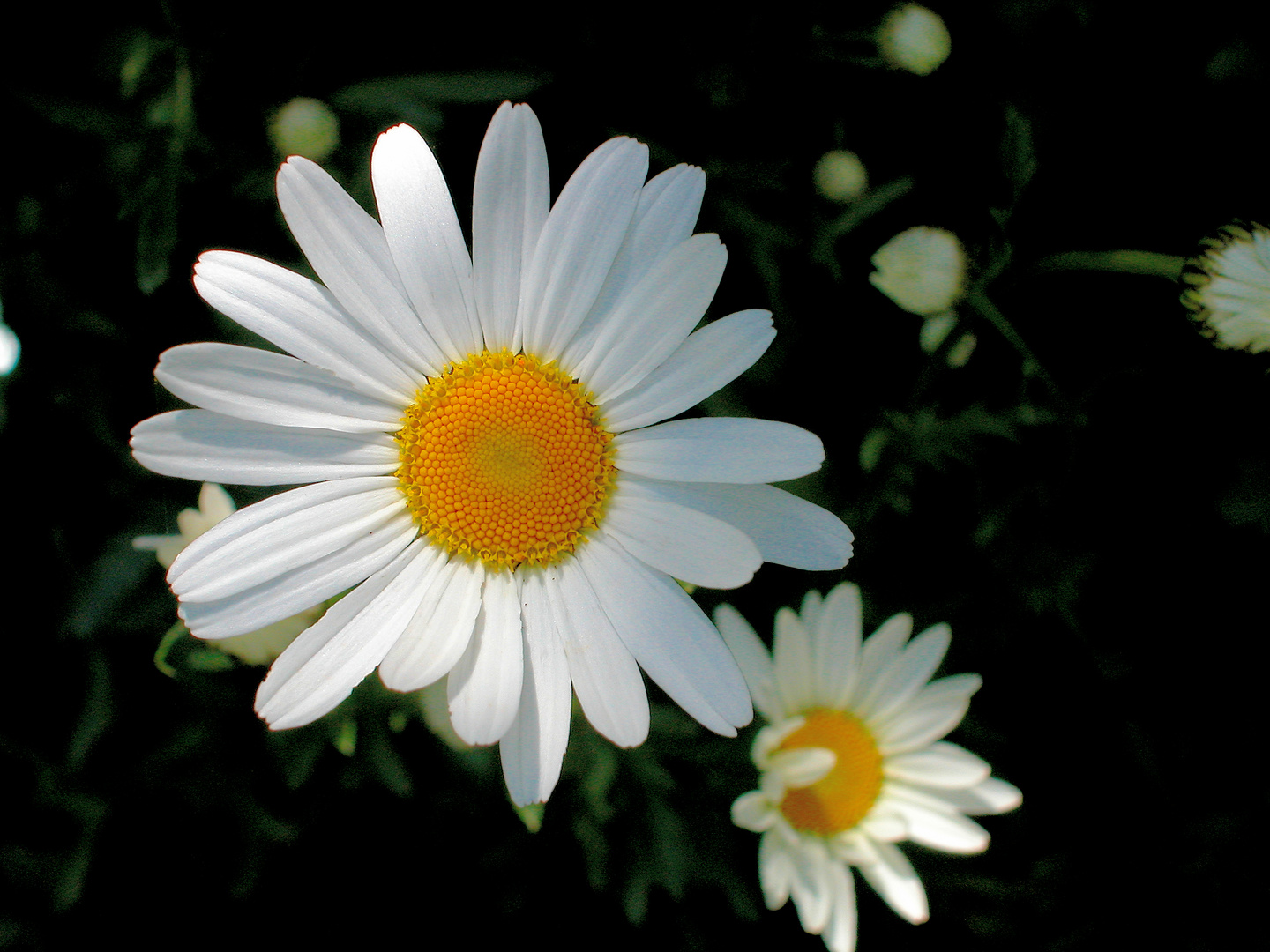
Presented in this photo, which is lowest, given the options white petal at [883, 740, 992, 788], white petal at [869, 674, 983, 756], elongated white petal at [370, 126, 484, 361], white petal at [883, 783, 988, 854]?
white petal at [883, 783, 988, 854]

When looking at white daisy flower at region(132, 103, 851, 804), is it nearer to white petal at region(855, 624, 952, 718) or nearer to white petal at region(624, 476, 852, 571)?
white petal at region(624, 476, 852, 571)

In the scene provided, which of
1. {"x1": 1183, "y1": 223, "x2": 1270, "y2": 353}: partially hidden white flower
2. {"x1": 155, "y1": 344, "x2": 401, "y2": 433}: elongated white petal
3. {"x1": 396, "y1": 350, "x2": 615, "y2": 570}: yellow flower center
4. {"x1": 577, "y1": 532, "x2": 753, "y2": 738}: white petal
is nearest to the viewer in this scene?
{"x1": 155, "y1": 344, "x2": 401, "y2": 433}: elongated white petal

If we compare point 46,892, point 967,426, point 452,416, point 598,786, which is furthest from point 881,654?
point 46,892

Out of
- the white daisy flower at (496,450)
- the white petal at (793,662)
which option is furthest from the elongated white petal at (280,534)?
the white petal at (793,662)

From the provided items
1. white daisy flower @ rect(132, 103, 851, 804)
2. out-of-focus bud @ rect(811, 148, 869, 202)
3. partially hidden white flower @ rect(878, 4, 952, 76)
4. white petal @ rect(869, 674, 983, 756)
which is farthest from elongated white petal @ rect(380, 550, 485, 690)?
partially hidden white flower @ rect(878, 4, 952, 76)

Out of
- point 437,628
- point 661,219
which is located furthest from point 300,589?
point 661,219

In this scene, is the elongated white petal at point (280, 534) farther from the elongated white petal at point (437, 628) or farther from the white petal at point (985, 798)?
the white petal at point (985, 798)

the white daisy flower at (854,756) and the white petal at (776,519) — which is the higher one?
the white petal at (776,519)

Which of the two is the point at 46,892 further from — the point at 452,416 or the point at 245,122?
the point at 245,122
